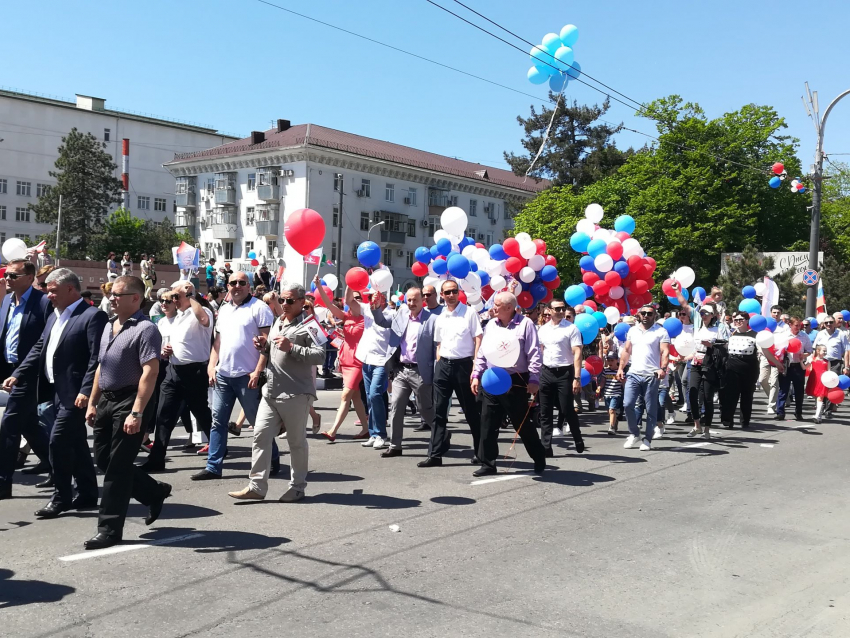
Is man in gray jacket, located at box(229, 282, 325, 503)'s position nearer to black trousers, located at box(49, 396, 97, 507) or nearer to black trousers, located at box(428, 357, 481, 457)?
black trousers, located at box(49, 396, 97, 507)

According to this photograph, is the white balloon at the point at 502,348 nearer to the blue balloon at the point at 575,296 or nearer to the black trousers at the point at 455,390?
the black trousers at the point at 455,390

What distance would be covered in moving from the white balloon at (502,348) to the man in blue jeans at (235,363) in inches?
85.7

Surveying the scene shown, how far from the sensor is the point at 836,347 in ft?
52.3

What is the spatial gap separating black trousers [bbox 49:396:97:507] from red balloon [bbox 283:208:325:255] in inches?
107

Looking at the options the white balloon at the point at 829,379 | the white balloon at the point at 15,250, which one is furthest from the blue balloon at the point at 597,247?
the white balloon at the point at 15,250

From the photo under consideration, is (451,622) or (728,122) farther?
(728,122)

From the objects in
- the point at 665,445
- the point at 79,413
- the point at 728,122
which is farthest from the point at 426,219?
the point at 79,413

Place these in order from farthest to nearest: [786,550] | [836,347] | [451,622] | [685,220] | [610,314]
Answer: [685,220] → [836,347] → [610,314] → [786,550] → [451,622]

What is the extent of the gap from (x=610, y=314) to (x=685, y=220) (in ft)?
115

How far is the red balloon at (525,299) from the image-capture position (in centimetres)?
1437

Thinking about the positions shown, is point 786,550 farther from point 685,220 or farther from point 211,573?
point 685,220

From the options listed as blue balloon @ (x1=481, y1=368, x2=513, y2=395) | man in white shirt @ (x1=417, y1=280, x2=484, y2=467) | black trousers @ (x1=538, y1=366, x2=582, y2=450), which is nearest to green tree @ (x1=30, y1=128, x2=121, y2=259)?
black trousers @ (x1=538, y1=366, x2=582, y2=450)

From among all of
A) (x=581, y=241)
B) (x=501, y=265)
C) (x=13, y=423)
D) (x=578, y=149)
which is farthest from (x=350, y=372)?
(x=578, y=149)

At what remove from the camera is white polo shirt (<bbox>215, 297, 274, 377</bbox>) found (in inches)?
319
